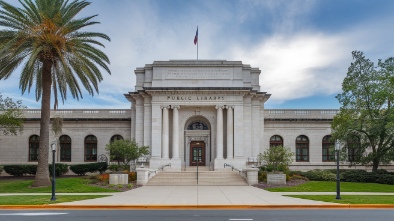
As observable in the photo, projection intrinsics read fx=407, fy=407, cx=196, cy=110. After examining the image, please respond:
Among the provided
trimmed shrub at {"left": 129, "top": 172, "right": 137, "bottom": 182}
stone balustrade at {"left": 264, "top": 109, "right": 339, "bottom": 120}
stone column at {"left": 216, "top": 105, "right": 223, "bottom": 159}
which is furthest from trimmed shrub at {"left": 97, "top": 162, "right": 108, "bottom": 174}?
stone balustrade at {"left": 264, "top": 109, "right": 339, "bottom": 120}

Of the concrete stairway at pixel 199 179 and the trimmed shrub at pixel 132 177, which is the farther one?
the trimmed shrub at pixel 132 177

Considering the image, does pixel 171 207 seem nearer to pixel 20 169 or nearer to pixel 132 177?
pixel 132 177

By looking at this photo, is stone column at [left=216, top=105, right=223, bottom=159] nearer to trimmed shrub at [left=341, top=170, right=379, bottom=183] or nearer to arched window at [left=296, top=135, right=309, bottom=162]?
arched window at [left=296, top=135, right=309, bottom=162]

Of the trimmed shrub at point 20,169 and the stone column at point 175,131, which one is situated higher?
the stone column at point 175,131

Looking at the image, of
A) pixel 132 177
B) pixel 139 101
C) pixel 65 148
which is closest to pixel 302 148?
pixel 139 101

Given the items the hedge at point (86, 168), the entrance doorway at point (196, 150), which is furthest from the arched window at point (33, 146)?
the entrance doorway at point (196, 150)

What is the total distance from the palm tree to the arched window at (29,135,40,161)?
57.1 ft

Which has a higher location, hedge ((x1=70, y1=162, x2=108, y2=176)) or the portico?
the portico

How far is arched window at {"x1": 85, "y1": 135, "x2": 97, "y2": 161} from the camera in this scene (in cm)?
4950

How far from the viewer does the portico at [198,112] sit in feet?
145

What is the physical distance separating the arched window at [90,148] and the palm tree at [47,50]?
16934 mm

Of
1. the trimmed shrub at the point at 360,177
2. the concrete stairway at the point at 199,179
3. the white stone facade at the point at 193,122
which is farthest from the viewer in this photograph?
the white stone facade at the point at 193,122

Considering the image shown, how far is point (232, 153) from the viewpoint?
1740 inches

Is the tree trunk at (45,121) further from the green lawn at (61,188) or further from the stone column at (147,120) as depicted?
the stone column at (147,120)
